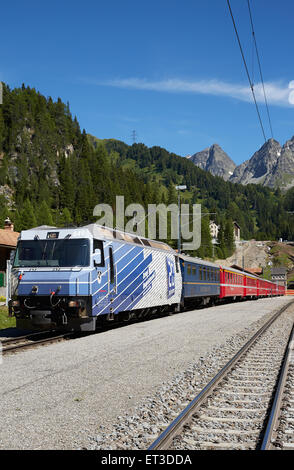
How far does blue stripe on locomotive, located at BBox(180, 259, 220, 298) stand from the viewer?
94.9 feet

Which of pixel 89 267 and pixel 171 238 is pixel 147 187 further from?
pixel 89 267

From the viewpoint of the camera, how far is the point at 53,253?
15398mm

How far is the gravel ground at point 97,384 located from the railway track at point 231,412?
338 mm

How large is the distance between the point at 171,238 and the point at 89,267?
121m

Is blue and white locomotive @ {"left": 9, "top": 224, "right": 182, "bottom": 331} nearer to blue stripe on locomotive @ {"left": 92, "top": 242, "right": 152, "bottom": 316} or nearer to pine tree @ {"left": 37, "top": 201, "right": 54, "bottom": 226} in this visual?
blue stripe on locomotive @ {"left": 92, "top": 242, "right": 152, "bottom": 316}

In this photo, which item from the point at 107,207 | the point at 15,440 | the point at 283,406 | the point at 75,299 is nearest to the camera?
the point at 15,440

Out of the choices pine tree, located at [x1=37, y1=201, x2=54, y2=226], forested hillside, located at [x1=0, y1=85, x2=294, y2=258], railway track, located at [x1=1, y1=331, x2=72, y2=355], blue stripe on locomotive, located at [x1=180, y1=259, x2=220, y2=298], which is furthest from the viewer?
forested hillside, located at [x1=0, y1=85, x2=294, y2=258]

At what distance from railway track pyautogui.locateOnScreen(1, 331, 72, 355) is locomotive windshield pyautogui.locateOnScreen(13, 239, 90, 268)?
2292 millimetres

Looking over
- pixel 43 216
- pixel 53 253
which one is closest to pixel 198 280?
pixel 53 253

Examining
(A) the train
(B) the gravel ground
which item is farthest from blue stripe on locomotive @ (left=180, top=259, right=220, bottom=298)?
(B) the gravel ground

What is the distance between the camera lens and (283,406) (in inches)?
287

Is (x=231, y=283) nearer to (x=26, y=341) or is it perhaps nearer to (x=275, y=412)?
(x=26, y=341)

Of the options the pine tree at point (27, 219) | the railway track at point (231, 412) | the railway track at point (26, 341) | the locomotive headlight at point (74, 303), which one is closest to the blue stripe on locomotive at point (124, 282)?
the locomotive headlight at point (74, 303)

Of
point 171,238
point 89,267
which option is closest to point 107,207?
point 171,238
